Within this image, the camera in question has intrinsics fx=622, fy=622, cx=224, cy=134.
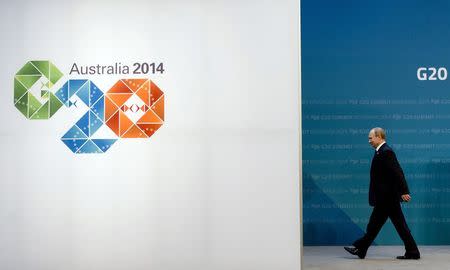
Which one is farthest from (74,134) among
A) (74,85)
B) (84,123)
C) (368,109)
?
(368,109)

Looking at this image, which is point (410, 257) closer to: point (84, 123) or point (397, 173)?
point (397, 173)

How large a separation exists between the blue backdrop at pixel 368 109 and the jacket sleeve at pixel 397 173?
4.30ft

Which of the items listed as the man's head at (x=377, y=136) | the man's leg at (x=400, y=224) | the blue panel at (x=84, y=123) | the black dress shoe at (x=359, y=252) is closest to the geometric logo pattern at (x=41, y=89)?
the blue panel at (x=84, y=123)

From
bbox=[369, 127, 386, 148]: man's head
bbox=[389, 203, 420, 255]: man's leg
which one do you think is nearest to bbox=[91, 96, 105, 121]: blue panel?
bbox=[369, 127, 386, 148]: man's head

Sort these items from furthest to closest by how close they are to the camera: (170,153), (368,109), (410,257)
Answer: (368,109) → (410,257) → (170,153)

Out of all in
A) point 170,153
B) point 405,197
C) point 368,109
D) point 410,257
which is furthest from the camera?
point 368,109

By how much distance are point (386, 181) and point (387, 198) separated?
0.18 metres

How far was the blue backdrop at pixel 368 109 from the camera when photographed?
7941 mm

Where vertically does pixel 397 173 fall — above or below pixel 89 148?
below

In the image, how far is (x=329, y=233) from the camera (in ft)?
26.4

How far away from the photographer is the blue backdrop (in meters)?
7.94

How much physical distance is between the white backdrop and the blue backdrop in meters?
3.05

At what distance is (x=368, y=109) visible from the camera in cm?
801

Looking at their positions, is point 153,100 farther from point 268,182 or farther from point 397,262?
point 397,262
